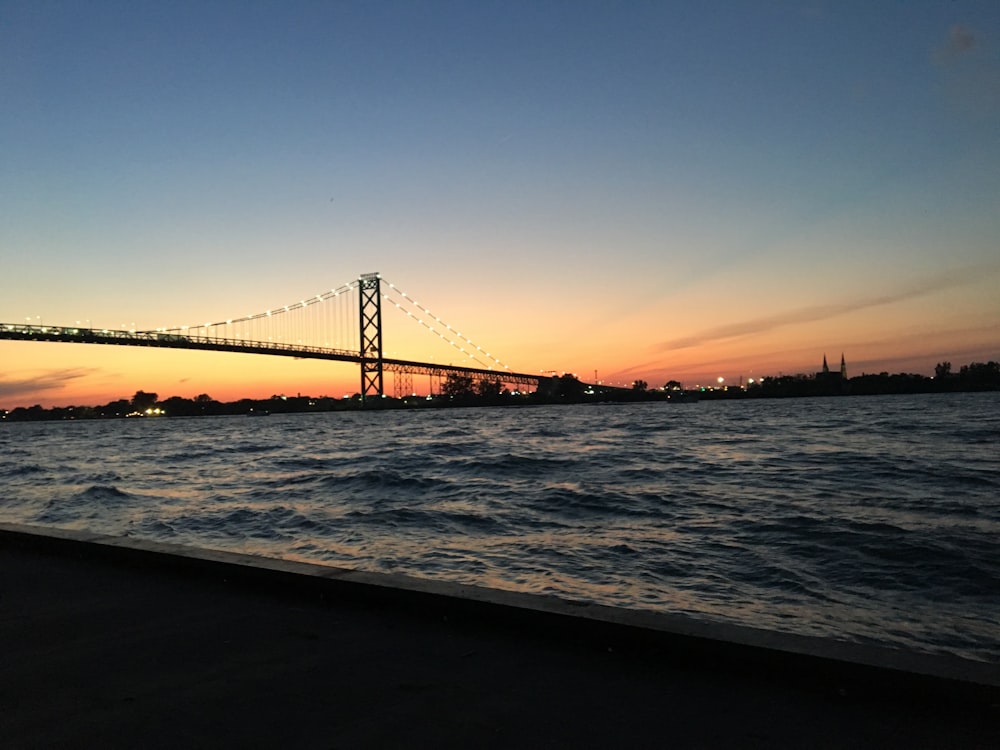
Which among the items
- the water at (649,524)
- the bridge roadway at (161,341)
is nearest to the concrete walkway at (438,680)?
the water at (649,524)

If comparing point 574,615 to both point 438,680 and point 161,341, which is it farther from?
point 161,341

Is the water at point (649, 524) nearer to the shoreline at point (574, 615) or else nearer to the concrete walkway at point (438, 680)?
the shoreline at point (574, 615)

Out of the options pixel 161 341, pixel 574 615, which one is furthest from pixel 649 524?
pixel 161 341

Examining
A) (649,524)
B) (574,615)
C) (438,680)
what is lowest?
(649,524)

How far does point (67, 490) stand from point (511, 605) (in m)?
14.2

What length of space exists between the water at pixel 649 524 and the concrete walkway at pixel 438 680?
2.12 m

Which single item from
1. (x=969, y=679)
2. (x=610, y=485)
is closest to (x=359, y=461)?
→ (x=610, y=485)

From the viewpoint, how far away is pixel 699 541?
7430 mm

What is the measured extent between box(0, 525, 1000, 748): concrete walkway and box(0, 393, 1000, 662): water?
6.95 ft

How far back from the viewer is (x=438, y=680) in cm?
252

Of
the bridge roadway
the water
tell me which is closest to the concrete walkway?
the water

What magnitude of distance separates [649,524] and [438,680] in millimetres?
6425

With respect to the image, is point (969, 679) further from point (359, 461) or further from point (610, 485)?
point (359, 461)

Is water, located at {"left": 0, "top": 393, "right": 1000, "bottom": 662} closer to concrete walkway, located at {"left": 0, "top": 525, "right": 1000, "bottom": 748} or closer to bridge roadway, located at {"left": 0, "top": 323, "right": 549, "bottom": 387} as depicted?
concrete walkway, located at {"left": 0, "top": 525, "right": 1000, "bottom": 748}
